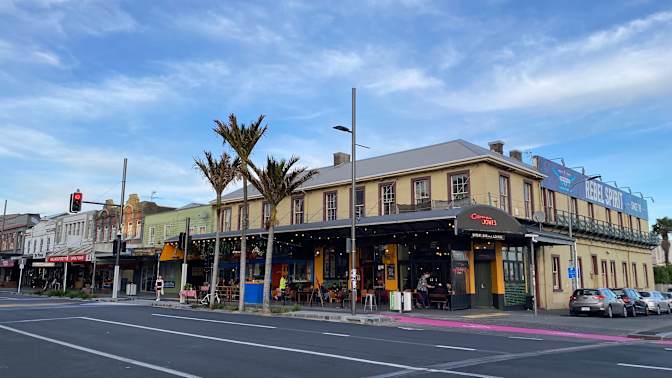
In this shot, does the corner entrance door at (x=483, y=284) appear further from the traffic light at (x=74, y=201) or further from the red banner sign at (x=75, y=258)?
the red banner sign at (x=75, y=258)

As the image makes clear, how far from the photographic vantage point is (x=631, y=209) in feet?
157

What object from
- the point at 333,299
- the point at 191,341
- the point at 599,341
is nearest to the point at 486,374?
the point at 191,341

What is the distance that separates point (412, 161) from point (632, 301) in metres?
13.6

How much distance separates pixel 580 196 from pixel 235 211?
83.1ft

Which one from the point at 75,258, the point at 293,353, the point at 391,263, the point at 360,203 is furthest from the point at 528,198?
the point at 75,258

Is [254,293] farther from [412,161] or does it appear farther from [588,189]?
[588,189]

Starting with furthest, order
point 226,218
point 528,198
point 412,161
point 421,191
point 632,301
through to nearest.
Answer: point 226,218
point 528,198
point 412,161
point 421,191
point 632,301

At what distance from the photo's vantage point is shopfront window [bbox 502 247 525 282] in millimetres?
27562

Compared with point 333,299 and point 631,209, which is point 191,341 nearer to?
point 333,299

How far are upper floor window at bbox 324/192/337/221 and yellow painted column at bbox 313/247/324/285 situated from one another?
2.33m

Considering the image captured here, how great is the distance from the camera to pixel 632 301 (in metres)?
27.7

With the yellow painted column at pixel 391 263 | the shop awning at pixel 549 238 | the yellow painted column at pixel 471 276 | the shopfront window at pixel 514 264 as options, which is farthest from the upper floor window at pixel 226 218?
the shop awning at pixel 549 238

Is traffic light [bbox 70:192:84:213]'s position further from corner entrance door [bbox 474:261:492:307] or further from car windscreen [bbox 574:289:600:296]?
car windscreen [bbox 574:289:600:296]

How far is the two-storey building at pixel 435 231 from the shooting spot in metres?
25.3
